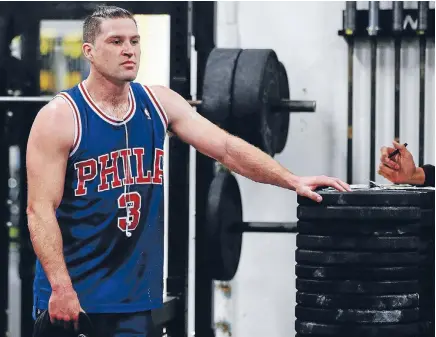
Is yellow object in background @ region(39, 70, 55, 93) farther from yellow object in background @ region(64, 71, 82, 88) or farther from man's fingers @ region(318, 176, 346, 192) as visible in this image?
man's fingers @ region(318, 176, 346, 192)

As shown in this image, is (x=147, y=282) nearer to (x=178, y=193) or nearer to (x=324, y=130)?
(x=178, y=193)

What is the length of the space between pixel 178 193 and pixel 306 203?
4.30 feet

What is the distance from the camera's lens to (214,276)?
156 inches

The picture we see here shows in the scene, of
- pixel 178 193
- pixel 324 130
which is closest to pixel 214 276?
pixel 178 193

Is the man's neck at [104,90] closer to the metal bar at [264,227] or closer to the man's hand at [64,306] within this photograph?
the man's hand at [64,306]

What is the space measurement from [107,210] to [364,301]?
2.75 ft

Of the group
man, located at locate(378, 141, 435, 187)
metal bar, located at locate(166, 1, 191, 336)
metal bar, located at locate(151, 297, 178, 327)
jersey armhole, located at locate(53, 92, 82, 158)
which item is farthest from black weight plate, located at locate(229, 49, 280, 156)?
jersey armhole, located at locate(53, 92, 82, 158)

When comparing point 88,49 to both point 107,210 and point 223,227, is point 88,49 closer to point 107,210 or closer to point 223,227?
point 107,210

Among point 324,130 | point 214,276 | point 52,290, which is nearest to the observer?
point 52,290

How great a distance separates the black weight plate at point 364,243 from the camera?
2828 millimetres

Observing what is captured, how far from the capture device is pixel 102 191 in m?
2.56

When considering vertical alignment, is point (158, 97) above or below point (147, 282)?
above

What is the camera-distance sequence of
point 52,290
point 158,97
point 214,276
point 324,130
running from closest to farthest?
point 52,290
point 158,97
point 214,276
point 324,130

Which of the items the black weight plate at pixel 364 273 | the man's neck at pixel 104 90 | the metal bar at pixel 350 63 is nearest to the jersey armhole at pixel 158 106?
the man's neck at pixel 104 90
